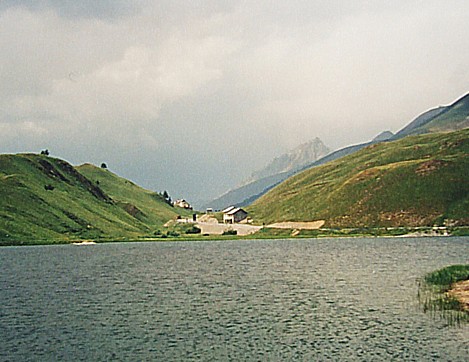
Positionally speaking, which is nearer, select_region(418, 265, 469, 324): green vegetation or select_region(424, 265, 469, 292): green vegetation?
select_region(418, 265, 469, 324): green vegetation

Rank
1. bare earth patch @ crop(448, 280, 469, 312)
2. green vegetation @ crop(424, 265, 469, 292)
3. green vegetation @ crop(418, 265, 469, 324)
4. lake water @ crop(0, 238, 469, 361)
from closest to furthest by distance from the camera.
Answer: lake water @ crop(0, 238, 469, 361), green vegetation @ crop(418, 265, 469, 324), bare earth patch @ crop(448, 280, 469, 312), green vegetation @ crop(424, 265, 469, 292)

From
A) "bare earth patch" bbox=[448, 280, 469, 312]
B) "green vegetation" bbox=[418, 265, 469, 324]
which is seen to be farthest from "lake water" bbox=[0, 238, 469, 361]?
"bare earth patch" bbox=[448, 280, 469, 312]

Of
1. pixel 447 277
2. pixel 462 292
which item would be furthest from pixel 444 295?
pixel 447 277

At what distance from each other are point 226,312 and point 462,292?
27878 millimetres

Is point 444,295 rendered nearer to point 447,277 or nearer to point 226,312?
point 447,277

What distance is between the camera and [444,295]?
68.0m

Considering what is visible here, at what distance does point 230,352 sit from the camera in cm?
4634

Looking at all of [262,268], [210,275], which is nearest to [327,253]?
[262,268]

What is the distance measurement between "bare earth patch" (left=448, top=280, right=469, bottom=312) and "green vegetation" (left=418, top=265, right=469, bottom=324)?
1.30 ft

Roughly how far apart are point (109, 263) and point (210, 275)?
33.5 metres

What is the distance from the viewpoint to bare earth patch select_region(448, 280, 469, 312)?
63.0 meters

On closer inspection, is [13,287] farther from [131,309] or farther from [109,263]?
[109,263]

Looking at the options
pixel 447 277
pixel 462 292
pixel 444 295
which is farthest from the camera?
pixel 447 277

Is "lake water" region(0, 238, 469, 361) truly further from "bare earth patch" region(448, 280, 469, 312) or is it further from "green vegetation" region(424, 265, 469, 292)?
"bare earth patch" region(448, 280, 469, 312)
